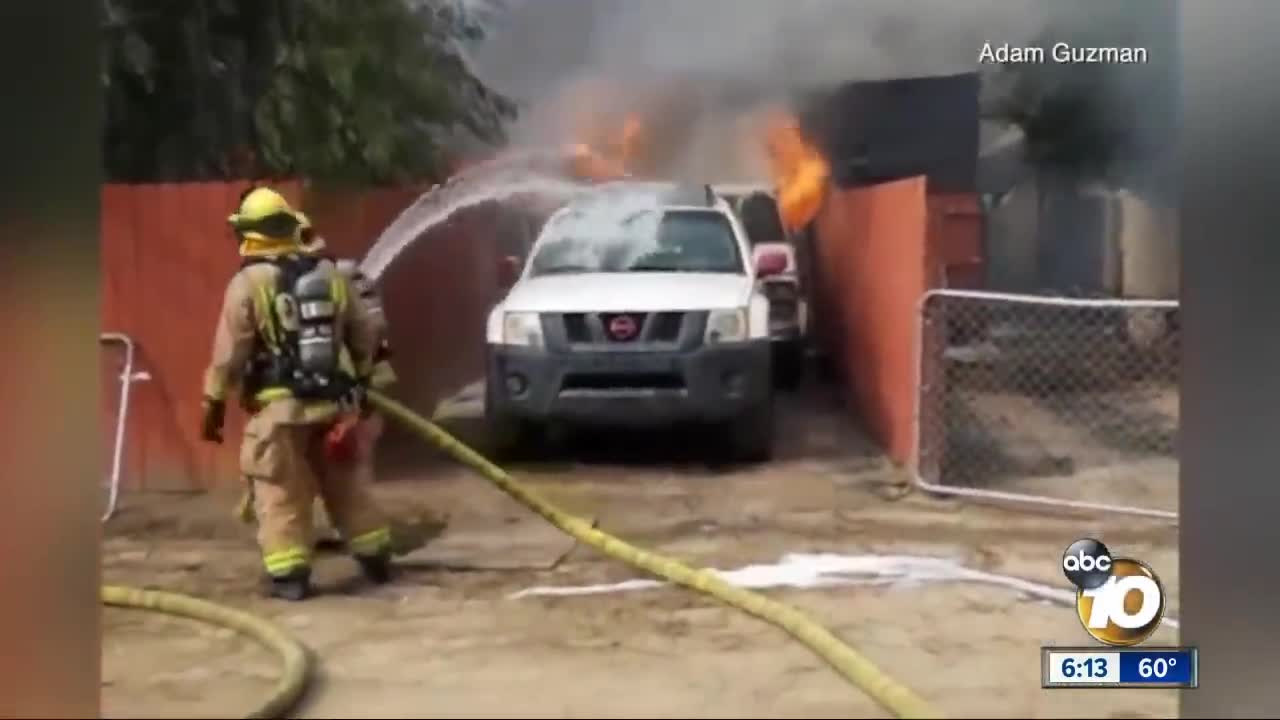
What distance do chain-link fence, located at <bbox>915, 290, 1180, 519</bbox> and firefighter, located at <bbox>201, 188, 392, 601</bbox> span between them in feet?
3.08

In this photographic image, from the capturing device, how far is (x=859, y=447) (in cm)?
270

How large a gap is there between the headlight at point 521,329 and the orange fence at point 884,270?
46 cm

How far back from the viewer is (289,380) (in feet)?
8.49

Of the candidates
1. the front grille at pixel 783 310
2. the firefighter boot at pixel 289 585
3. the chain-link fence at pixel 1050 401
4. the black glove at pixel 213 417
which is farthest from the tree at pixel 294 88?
the chain-link fence at pixel 1050 401

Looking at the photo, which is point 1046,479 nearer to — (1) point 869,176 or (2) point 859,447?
(2) point 859,447

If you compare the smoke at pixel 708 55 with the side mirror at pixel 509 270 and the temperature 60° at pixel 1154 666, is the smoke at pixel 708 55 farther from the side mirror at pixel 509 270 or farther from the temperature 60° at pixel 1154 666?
the temperature 60° at pixel 1154 666

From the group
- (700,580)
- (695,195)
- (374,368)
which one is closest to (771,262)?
(695,195)

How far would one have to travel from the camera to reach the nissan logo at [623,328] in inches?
102

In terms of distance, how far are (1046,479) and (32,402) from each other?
167 cm

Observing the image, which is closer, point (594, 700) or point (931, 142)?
point (594, 700)

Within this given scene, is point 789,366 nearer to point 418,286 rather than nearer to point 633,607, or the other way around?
point 633,607

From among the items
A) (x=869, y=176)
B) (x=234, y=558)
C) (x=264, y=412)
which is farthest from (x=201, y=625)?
(x=869, y=176)

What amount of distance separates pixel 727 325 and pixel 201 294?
879mm

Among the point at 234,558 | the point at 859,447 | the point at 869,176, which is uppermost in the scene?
the point at 869,176
